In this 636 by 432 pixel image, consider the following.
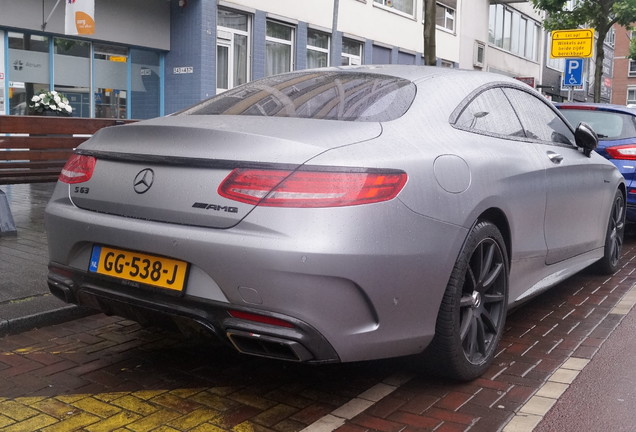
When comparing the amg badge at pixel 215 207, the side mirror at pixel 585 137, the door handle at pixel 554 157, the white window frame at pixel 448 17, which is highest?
the white window frame at pixel 448 17

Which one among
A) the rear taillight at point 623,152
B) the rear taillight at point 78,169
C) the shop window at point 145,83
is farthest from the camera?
the shop window at point 145,83

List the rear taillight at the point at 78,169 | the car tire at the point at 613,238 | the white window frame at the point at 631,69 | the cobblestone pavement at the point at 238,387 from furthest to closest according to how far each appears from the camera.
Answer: the white window frame at the point at 631,69
the car tire at the point at 613,238
the rear taillight at the point at 78,169
the cobblestone pavement at the point at 238,387

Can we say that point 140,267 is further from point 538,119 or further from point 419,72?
point 538,119

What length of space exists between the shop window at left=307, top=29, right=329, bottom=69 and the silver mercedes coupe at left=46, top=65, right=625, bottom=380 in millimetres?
17052

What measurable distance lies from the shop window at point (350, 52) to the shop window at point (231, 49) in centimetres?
458

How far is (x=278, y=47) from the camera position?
1933 cm

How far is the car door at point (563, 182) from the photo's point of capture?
451cm

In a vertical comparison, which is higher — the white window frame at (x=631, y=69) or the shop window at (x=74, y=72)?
the white window frame at (x=631, y=69)

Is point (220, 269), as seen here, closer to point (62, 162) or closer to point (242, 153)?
point (242, 153)

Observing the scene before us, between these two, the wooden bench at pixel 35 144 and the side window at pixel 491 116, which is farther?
the wooden bench at pixel 35 144

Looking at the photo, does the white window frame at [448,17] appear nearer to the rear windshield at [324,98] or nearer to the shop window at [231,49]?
the shop window at [231,49]

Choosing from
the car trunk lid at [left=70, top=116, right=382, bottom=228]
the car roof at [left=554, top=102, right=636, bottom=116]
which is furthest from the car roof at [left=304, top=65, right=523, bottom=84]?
the car roof at [left=554, top=102, right=636, bottom=116]

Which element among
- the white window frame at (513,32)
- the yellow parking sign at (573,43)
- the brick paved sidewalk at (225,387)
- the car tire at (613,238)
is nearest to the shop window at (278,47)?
the yellow parking sign at (573,43)

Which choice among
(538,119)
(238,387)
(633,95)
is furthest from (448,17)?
(633,95)
